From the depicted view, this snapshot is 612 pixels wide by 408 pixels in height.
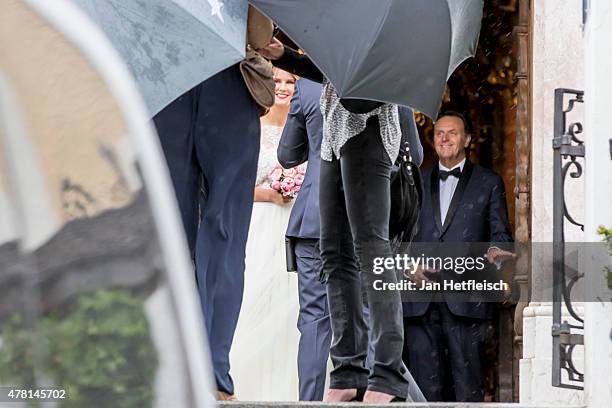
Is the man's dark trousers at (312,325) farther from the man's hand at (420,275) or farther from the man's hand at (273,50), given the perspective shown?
the man's hand at (273,50)

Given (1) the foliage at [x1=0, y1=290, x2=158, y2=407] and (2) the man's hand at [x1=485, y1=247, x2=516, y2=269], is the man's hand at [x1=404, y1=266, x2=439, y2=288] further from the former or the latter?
(1) the foliage at [x1=0, y1=290, x2=158, y2=407]

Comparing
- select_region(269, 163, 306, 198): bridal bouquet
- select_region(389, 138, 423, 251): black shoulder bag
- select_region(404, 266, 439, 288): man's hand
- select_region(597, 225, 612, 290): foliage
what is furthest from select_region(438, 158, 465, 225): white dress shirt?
select_region(389, 138, 423, 251): black shoulder bag

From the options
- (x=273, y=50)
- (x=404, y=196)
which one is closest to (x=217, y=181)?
(x=273, y=50)

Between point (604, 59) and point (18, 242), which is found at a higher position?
point (604, 59)

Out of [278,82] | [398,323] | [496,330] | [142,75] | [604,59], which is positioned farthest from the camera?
[496,330]

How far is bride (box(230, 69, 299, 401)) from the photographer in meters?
9.37

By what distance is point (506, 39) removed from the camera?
12.0 meters

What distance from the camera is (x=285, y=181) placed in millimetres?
9320

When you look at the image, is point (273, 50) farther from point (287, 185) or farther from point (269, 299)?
point (269, 299)

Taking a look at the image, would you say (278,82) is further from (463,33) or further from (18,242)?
(18,242)

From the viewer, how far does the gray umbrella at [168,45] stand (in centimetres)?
491

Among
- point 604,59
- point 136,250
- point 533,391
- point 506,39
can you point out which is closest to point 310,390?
point 533,391

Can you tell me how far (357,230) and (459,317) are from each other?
3712 millimetres

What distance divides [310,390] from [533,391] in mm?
1289
